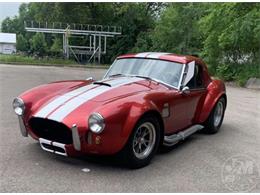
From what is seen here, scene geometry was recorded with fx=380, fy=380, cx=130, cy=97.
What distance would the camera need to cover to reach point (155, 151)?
529 cm

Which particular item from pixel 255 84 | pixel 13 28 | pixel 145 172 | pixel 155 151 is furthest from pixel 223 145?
pixel 13 28

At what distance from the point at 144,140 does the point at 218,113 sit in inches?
111

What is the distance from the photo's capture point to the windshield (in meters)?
6.17

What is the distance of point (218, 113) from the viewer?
7.49 meters

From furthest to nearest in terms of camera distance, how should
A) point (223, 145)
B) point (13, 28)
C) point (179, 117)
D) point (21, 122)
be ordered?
point (13, 28) < point (223, 145) < point (179, 117) < point (21, 122)

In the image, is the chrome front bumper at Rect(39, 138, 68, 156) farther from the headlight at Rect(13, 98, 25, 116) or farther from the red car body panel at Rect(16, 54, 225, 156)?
the headlight at Rect(13, 98, 25, 116)

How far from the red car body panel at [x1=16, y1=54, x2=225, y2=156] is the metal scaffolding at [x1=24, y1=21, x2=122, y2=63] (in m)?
25.7

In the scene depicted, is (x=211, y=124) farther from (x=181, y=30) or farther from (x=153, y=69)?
(x=181, y=30)

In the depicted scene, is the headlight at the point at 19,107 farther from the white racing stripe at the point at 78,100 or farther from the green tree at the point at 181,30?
the green tree at the point at 181,30

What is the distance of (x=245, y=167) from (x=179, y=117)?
4.05 ft

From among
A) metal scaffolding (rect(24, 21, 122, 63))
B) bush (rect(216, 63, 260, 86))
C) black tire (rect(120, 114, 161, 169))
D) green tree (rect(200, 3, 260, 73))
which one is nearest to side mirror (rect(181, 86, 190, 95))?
black tire (rect(120, 114, 161, 169))

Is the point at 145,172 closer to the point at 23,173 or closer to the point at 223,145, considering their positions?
the point at 23,173

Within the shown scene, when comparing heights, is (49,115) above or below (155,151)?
above

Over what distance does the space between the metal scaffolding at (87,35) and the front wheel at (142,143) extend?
→ 2682cm
